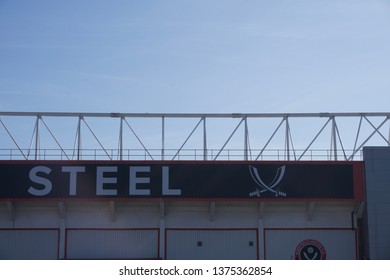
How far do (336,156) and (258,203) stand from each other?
21.3 ft

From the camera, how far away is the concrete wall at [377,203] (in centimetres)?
4281

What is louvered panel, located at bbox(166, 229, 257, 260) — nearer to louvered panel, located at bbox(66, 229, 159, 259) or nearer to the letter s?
louvered panel, located at bbox(66, 229, 159, 259)

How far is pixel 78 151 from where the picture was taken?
152 ft

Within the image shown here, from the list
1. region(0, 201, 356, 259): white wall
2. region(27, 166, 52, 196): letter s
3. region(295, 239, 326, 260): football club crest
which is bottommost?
region(295, 239, 326, 260): football club crest

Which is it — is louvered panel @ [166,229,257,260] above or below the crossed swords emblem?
below

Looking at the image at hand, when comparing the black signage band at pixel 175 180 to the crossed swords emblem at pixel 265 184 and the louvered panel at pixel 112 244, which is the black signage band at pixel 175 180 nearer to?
the crossed swords emblem at pixel 265 184

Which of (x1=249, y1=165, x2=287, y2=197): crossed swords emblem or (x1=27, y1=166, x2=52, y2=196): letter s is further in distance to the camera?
(x1=249, y1=165, x2=287, y2=197): crossed swords emblem

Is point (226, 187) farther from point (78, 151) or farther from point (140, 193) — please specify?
point (78, 151)

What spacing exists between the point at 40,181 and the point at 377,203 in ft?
69.5

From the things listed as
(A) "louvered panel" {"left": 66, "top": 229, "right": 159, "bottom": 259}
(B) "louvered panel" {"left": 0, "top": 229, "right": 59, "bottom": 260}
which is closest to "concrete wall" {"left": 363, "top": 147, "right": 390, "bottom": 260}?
(A) "louvered panel" {"left": 66, "top": 229, "right": 159, "bottom": 259}

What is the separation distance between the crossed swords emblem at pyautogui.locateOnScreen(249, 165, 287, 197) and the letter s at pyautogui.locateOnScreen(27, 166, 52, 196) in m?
12.8

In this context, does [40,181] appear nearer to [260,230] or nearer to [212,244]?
[212,244]

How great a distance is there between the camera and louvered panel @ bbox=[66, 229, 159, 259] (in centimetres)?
4381
